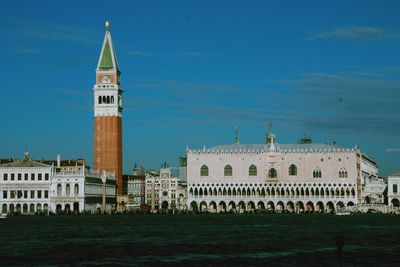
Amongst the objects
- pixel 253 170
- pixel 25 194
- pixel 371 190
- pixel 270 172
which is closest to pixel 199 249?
pixel 25 194

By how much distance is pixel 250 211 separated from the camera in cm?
14375

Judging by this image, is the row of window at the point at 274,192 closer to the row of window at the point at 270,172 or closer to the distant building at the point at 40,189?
the row of window at the point at 270,172

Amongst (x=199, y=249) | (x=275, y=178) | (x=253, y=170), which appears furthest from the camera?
(x=253, y=170)

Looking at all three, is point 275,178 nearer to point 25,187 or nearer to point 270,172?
point 270,172

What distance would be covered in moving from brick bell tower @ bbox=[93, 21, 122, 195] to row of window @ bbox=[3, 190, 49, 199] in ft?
54.5

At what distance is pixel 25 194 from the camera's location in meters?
139

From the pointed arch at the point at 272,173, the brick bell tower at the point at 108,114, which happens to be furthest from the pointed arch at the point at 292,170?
the brick bell tower at the point at 108,114

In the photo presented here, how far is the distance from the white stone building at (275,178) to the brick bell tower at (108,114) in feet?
46.9

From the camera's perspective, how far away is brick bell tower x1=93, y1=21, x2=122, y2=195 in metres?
153

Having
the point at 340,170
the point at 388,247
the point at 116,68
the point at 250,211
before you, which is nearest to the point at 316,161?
the point at 340,170

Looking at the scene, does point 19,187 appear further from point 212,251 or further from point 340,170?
point 212,251

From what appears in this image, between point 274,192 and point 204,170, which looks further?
point 204,170

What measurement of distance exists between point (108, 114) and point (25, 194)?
23324 millimetres

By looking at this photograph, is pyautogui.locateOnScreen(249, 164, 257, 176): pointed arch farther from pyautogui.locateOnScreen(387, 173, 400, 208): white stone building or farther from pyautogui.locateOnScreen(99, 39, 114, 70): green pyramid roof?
pyautogui.locateOnScreen(99, 39, 114, 70): green pyramid roof
